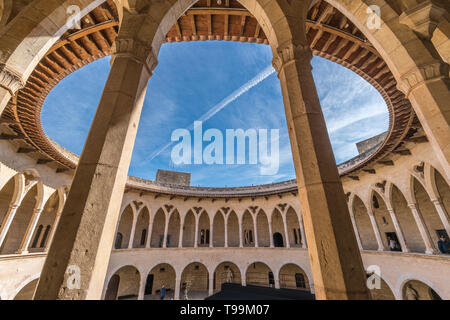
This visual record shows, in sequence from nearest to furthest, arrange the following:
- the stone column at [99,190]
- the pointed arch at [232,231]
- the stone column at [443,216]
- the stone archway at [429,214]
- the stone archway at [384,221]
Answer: the stone column at [99,190] < the stone column at [443,216] < the stone archway at [429,214] < the stone archway at [384,221] < the pointed arch at [232,231]

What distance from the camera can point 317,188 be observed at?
255 cm

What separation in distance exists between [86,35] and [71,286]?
22.5ft

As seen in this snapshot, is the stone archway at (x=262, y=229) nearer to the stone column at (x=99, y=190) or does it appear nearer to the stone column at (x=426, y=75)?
the stone column at (x=426, y=75)

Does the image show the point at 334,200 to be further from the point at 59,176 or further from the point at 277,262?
the point at 277,262

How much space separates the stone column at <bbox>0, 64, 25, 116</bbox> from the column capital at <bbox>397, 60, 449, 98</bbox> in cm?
701

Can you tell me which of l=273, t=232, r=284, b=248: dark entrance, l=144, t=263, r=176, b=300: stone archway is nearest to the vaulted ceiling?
l=273, t=232, r=284, b=248: dark entrance

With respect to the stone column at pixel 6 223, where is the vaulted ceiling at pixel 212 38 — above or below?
above

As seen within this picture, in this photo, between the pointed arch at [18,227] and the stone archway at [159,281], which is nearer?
the pointed arch at [18,227]

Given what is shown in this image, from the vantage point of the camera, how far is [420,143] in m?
9.47

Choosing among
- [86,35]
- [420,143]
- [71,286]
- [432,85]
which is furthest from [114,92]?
[420,143]

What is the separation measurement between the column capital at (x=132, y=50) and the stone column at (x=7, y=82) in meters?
1.84

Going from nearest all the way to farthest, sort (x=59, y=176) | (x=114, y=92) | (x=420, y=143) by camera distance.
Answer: (x=114, y=92) → (x=420, y=143) → (x=59, y=176)

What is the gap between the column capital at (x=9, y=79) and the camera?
3.31 meters

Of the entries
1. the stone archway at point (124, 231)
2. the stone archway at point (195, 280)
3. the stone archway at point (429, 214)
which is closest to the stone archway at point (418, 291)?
the stone archway at point (429, 214)
